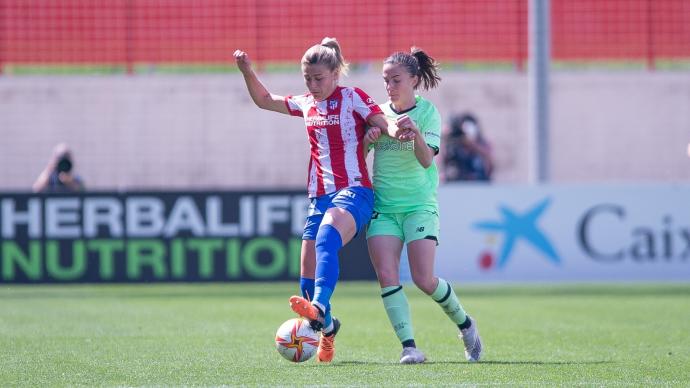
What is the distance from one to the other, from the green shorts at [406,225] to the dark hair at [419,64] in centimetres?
84

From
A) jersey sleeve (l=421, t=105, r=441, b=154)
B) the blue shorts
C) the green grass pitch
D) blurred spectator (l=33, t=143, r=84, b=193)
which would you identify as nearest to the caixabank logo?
the green grass pitch

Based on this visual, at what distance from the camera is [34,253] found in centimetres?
1577

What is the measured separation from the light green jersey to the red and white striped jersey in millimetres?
167

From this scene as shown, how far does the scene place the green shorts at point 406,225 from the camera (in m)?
7.88

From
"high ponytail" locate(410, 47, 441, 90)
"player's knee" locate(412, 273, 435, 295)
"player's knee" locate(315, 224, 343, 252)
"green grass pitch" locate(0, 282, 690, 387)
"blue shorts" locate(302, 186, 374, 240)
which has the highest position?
"high ponytail" locate(410, 47, 441, 90)

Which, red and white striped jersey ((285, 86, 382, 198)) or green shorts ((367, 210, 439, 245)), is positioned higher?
red and white striped jersey ((285, 86, 382, 198))

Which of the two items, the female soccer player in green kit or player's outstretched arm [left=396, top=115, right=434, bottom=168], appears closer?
player's outstretched arm [left=396, top=115, right=434, bottom=168]

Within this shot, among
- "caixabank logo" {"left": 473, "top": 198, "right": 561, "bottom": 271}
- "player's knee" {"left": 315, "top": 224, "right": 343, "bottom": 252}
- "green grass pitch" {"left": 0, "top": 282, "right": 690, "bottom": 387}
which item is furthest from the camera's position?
"caixabank logo" {"left": 473, "top": 198, "right": 561, "bottom": 271}

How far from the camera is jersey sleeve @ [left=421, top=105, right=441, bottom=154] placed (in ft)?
25.7

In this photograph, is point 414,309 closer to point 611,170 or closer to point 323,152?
point 323,152

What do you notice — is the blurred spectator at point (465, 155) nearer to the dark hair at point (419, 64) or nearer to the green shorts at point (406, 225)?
the dark hair at point (419, 64)

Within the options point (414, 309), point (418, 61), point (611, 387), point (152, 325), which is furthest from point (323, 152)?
point (414, 309)

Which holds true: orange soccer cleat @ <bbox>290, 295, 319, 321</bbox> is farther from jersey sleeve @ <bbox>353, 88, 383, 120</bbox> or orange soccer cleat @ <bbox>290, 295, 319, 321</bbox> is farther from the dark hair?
the dark hair

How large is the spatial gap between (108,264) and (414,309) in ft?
15.3
